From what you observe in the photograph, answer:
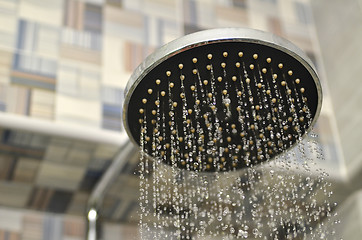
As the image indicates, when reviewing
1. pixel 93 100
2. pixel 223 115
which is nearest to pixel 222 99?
pixel 223 115

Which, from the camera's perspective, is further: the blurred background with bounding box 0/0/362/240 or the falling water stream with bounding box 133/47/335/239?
the blurred background with bounding box 0/0/362/240

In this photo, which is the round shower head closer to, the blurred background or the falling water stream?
the falling water stream

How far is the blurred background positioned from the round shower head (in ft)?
1.51

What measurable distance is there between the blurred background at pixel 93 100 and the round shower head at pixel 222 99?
462mm

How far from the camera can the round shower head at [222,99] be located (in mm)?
1458

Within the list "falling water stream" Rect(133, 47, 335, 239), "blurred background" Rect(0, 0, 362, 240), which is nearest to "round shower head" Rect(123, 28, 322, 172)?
"falling water stream" Rect(133, 47, 335, 239)

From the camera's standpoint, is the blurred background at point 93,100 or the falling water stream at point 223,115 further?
the blurred background at point 93,100

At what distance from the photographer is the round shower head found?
146 cm

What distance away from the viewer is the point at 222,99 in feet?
5.19

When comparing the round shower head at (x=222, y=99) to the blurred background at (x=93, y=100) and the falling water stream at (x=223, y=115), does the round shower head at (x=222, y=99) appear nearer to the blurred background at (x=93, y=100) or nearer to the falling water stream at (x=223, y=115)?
the falling water stream at (x=223, y=115)

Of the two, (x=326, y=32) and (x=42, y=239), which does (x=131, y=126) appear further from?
(x=326, y=32)

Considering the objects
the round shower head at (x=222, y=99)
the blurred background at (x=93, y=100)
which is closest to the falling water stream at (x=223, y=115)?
the round shower head at (x=222, y=99)

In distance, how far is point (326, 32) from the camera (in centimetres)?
314

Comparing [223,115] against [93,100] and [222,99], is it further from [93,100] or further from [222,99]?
[93,100]
